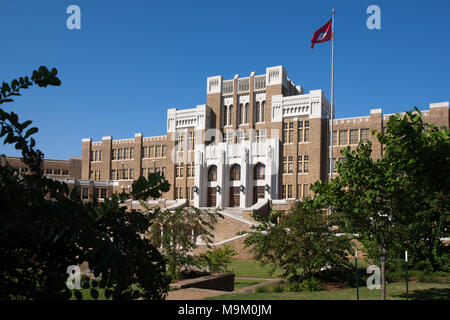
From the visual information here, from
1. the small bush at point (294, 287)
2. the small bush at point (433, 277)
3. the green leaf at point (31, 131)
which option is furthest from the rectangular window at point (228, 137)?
the green leaf at point (31, 131)

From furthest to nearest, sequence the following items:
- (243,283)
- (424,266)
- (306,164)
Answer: (306,164) → (243,283) → (424,266)

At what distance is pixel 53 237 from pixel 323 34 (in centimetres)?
3445

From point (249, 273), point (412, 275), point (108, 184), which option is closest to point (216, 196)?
point (108, 184)

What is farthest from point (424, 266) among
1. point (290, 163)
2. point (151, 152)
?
point (151, 152)

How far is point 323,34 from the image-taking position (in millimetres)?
34625

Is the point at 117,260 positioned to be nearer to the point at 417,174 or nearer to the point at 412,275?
the point at 417,174

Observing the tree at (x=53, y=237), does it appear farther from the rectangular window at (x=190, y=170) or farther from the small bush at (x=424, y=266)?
the rectangular window at (x=190, y=170)

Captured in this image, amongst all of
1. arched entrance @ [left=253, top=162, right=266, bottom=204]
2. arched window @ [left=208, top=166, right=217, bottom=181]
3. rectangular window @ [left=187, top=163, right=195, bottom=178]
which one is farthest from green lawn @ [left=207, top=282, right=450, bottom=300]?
rectangular window @ [left=187, top=163, right=195, bottom=178]

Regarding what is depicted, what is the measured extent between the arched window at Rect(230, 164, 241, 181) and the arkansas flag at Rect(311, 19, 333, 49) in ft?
64.8

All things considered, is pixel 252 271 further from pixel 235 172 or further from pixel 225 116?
pixel 225 116

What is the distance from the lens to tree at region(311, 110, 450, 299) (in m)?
8.34

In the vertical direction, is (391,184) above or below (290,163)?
below
